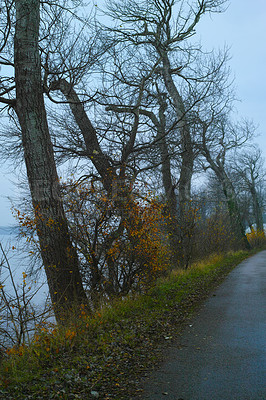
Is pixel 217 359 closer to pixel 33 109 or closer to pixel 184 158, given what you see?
pixel 33 109

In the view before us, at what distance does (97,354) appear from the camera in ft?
17.9

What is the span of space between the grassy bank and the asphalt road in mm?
274

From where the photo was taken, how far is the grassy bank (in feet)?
14.3

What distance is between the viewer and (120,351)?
562 centimetres

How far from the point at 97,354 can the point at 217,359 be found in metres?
1.63

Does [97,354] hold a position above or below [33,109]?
below

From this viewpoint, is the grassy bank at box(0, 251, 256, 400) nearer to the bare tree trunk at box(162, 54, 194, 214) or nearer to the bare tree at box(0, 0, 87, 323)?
the bare tree at box(0, 0, 87, 323)

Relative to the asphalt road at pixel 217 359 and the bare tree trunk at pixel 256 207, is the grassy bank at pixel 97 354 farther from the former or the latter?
the bare tree trunk at pixel 256 207

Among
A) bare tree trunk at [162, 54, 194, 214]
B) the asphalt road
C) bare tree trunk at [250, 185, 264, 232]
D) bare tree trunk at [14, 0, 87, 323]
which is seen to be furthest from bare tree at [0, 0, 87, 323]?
bare tree trunk at [250, 185, 264, 232]

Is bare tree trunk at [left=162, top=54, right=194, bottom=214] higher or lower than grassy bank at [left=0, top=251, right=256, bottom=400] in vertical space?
higher

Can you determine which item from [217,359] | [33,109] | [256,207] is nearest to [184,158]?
[33,109]

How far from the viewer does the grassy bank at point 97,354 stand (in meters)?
4.37

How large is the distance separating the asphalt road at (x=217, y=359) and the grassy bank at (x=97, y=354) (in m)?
0.27

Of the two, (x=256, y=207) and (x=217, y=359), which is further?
(x=256, y=207)
